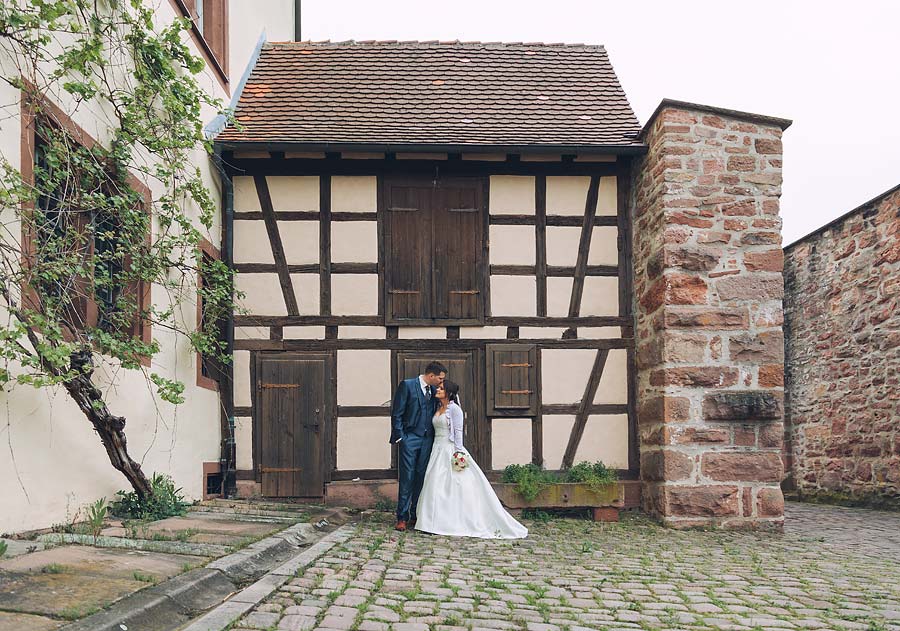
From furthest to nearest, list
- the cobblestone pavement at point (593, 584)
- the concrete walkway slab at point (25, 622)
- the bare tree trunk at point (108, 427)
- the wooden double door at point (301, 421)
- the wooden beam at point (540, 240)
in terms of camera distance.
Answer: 1. the wooden beam at point (540, 240)
2. the wooden double door at point (301, 421)
3. the bare tree trunk at point (108, 427)
4. the cobblestone pavement at point (593, 584)
5. the concrete walkway slab at point (25, 622)

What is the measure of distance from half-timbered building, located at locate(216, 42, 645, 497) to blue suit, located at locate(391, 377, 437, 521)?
1.30 metres

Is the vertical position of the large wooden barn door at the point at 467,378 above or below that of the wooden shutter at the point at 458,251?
below

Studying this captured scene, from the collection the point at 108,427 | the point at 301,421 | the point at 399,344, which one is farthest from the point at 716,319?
the point at 108,427

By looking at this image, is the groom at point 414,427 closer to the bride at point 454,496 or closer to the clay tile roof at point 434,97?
the bride at point 454,496

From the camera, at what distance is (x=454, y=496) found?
797 cm

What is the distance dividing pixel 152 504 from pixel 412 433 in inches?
98.4

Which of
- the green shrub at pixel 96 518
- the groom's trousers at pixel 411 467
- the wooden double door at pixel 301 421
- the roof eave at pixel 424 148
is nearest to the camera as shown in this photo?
the green shrub at pixel 96 518

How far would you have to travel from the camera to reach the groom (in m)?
8.21

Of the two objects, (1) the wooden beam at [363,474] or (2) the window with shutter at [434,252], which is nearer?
(1) the wooden beam at [363,474]

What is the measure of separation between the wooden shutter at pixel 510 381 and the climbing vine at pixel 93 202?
9.84 feet

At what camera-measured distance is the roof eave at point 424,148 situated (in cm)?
938

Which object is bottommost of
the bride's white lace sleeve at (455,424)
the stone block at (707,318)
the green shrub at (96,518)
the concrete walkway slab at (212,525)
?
the concrete walkway slab at (212,525)

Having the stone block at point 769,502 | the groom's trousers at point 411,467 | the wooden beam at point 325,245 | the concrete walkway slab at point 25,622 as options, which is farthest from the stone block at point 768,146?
the concrete walkway slab at point 25,622

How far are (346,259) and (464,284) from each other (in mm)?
1361
